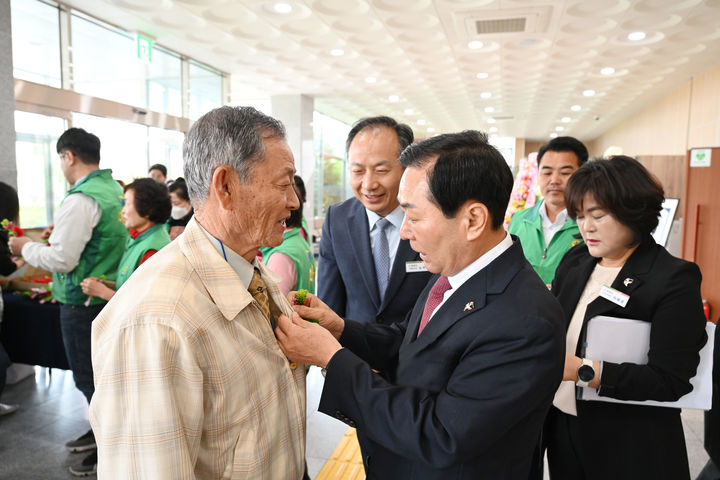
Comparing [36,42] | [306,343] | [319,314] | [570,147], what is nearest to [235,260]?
[306,343]

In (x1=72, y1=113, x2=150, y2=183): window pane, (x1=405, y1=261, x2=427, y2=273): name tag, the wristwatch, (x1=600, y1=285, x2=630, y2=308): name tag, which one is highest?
(x1=72, y1=113, x2=150, y2=183): window pane

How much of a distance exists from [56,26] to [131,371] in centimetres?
691

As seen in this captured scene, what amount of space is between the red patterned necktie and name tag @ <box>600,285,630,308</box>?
0.64 metres

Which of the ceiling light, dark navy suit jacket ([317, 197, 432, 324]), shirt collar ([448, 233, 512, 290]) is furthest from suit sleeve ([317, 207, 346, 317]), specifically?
the ceiling light

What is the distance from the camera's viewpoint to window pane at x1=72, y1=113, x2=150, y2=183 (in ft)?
21.8

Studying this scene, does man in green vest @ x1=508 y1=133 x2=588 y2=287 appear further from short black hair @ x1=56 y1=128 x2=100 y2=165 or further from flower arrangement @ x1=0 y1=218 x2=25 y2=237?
flower arrangement @ x1=0 y1=218 x2=25 y2=237

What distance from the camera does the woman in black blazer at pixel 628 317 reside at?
1487 mm

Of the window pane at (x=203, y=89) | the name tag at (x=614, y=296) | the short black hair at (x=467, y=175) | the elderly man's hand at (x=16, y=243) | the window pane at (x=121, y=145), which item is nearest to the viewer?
the short black hair at (x=467, y=175)

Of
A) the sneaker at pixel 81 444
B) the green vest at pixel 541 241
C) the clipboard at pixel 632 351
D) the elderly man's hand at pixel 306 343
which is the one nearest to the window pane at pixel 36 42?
the sneaker at pixel 81 444

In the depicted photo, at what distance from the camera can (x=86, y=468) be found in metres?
2.95

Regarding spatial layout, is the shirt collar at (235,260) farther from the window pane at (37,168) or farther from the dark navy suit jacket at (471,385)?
the window pane at (37,168)

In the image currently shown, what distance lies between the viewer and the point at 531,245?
2.82 metres

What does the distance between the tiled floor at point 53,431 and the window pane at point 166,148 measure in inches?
172

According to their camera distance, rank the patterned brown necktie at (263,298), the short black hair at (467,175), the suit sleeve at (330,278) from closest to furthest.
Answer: the short black hair at (467,175) < the patterned brown necktie at (263,298) < the suit sleeve at (330,278)
